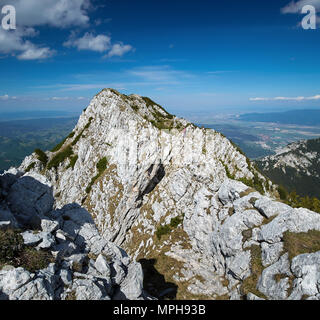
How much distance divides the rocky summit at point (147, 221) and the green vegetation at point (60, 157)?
32 cm

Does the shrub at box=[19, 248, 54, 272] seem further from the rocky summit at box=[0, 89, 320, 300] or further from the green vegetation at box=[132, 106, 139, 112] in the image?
the green vegetation at box=[132, 106, 139, 112]

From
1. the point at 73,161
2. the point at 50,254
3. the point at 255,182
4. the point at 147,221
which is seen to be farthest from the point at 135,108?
the point at 50,254

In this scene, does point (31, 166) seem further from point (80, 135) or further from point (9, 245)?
point (9, 245)

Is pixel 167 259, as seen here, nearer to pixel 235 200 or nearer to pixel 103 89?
pixel 235 200

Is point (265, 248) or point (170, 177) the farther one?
point (170, 177)

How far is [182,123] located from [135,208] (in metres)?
30.5

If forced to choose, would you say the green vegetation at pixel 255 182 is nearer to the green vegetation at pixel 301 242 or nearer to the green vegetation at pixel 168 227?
the green vegetation at pixel 168 227

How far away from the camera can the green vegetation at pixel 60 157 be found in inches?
2403

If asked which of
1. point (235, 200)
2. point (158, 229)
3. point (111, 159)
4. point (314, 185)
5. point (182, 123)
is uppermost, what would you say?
point (182, 123)

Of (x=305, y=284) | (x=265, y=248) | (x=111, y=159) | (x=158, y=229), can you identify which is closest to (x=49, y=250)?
(x=305, y=284)

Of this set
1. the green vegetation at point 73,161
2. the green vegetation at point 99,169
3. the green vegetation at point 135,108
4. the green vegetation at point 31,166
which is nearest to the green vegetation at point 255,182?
the green vegetation at point 99,169

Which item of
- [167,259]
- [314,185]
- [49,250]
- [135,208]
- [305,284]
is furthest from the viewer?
[314,185]

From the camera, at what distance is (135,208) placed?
50.3 metres

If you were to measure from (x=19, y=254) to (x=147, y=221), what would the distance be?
3656 cm
